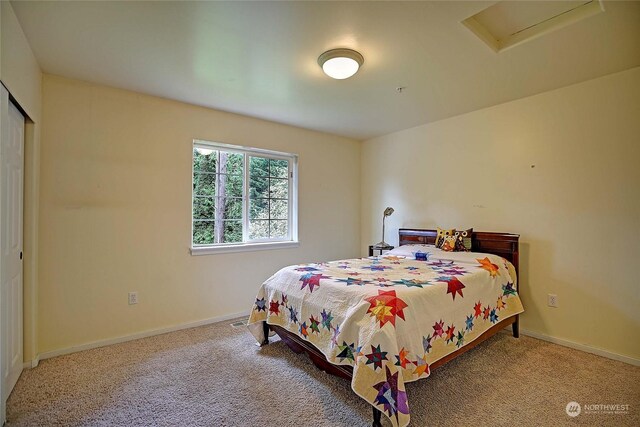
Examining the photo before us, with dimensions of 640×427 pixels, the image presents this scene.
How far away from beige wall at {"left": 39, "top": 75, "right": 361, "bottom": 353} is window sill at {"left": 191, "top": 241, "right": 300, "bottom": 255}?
7cm

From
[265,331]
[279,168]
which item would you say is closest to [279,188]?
[279,168]

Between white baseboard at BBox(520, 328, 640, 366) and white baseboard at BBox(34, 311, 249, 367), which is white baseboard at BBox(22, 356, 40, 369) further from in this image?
white baseboard at BBox(520, 328, 640, 366)

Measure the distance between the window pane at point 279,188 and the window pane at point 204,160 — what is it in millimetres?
765

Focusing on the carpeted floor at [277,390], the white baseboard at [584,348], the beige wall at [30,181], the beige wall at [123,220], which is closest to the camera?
the carpeted floor at [277,390]

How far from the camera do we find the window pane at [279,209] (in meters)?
3.86

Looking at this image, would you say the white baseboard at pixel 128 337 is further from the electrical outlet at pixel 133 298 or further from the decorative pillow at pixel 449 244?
the decorative pillow at pixel 449 244

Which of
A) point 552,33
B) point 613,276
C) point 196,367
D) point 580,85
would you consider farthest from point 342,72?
point 613,276

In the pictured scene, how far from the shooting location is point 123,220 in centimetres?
277

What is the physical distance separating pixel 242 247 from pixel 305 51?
2.22m

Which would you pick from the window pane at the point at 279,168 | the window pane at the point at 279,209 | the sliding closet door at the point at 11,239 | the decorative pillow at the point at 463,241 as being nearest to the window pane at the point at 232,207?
the window pane at the point at 279,209

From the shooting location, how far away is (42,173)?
95.7 inches

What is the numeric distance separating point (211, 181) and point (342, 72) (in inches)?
77.3

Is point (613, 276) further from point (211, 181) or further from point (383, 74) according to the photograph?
point (211, 181)

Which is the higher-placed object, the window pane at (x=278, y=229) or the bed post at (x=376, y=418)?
the window pane at (x=278, y=229)
